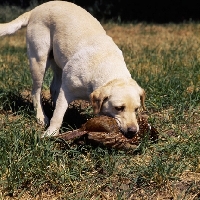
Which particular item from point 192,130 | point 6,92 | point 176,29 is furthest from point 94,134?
point 176,29

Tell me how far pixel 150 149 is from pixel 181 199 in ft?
3.02

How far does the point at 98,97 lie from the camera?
15.1 ft

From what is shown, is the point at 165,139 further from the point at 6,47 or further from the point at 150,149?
the point at 6,47

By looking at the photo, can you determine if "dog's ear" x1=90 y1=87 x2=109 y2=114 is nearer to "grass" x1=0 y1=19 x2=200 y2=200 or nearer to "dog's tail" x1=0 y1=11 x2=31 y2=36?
"grass" x1=0 y1=19 x2=200 y2=200

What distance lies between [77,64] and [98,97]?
2.19 feet

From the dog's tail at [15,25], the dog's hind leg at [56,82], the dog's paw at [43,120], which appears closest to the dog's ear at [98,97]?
the dog's paw at [43,120]

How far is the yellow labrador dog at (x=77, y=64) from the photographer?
4586mm

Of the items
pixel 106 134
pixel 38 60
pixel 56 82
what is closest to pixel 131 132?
pixel 106 134

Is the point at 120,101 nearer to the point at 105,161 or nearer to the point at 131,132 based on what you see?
the point at 131,132

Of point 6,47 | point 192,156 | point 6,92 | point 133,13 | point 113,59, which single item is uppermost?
point 113,59

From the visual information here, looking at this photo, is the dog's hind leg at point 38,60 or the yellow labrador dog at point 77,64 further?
the dog's hind leg at point 38,60

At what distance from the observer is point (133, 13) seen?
69.5 feet

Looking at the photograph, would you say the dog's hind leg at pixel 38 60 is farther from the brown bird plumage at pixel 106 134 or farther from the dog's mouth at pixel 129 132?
the dog's mouth at pixel 129 132

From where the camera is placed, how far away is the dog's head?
4.49 metres
